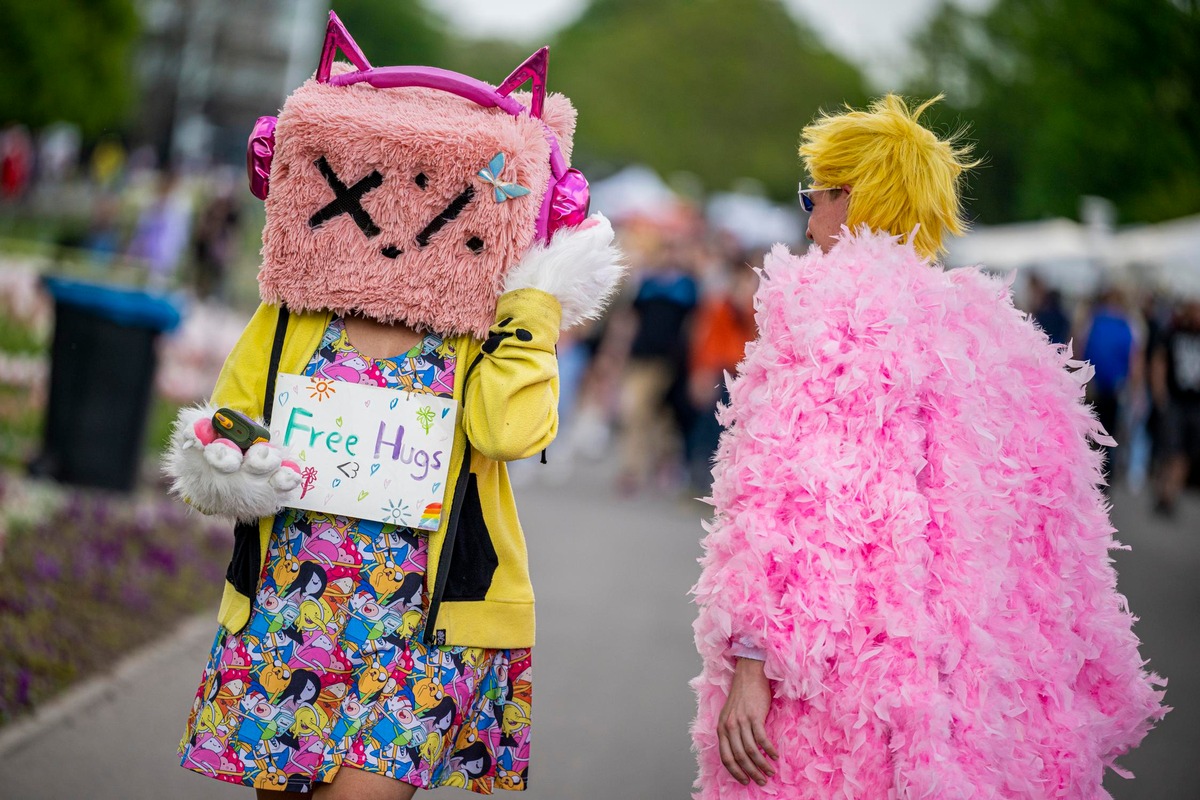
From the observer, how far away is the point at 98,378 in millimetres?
7410

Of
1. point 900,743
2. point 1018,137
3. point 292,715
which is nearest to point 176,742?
point 292,715

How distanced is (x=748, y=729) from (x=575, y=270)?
3.35ft

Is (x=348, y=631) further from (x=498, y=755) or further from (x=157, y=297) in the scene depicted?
(x=157, y=297)

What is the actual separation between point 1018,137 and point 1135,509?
22.6 meters

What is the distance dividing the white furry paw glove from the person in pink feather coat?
91 centimetres

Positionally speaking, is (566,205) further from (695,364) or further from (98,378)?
(695,364)

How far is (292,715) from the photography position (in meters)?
2.73

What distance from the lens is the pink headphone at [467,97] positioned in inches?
113

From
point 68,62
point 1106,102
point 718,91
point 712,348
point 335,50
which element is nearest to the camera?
point 335,50

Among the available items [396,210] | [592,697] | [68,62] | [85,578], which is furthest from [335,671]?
[68,62]

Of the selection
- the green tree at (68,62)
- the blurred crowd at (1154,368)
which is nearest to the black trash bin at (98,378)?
the blurred crowd at (1154,368)

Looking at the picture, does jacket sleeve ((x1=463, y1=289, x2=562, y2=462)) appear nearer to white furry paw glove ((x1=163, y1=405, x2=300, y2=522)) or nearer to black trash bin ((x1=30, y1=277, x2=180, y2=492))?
white furry paw glove ((x1=163, y1=405, x2=300, y2=522))

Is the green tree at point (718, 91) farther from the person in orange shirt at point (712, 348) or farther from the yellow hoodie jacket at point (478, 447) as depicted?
the yellow hoodie jacket at point (478, 447)

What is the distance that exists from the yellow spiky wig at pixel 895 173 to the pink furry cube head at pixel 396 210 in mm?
678
